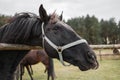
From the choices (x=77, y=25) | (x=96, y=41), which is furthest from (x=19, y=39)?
(x=77, y=25)

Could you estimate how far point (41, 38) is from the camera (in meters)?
3.08

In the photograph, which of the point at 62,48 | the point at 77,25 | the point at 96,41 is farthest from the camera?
the point at 77,25

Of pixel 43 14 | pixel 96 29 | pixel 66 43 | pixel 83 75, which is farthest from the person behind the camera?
pixel 96 29

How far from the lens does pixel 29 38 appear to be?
10.3ft

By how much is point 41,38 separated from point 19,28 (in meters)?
0.25

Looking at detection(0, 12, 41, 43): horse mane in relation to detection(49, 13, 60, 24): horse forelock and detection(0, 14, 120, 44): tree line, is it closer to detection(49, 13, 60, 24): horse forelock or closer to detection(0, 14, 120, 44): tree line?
detection(49, 13, 60, 24): horse forelock

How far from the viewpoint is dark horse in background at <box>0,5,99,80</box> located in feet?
9.43

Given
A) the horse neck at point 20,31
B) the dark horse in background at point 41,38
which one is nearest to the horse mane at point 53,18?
the dark horse in background at point 41,38

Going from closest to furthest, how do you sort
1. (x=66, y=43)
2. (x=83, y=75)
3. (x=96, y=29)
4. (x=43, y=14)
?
(x=66, y=43) < (x=43, y=14) < (x=83, y=75) < (x=96, y=29)

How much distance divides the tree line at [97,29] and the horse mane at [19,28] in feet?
208

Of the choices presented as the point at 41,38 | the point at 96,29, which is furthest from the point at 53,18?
the point at 96,29

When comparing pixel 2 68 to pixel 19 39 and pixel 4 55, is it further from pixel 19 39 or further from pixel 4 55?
pixel 19 39

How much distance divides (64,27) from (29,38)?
422mm

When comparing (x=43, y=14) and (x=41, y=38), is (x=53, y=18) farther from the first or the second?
(x=41, y=38)
